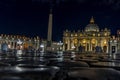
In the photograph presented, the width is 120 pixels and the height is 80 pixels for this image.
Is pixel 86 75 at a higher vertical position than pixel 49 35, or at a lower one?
lower

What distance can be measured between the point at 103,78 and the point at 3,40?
174525 millimetres

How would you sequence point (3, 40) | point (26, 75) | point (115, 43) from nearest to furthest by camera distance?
point (26, 75) → point (3, 40) → point (115, 43)

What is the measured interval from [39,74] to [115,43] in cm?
18680

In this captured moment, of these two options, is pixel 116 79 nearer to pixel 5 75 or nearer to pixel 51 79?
pixel 51 79

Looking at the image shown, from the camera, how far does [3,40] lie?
584 ft

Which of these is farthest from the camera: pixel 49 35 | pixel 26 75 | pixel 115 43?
pixel 115 43

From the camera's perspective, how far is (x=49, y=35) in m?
80.3

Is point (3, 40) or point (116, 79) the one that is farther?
point (3, 40)

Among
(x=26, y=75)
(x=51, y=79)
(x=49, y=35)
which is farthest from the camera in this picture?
(x=49, y=35)

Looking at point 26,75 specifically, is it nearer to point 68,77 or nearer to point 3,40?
point 68,77

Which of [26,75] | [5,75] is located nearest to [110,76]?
[26,75]

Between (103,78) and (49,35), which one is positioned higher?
(49,35)

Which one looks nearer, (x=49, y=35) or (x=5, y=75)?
(x=5, y=75)

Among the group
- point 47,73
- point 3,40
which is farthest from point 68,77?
point 3,40
